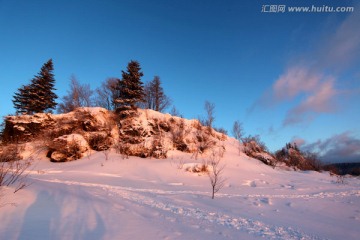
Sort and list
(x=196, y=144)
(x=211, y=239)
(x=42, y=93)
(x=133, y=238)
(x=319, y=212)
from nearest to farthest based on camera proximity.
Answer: (x=133, y=238), (x=211, y=239), (x=319, y=212), (x=196, y=144), (x=42, y=93)

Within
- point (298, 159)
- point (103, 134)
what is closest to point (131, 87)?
point (103, 134)

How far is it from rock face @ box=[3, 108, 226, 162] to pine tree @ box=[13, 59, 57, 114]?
4.66 m

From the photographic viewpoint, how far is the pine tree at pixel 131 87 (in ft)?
72.9

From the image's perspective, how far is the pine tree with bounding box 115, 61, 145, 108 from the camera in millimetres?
22227

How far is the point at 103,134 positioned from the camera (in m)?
19.9

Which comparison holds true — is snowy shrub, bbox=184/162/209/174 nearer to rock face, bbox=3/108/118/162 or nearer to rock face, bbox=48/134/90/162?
rock face, bbox=3/108/118/162

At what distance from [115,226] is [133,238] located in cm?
68

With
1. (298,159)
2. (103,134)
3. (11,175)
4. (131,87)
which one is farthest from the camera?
(298,159)

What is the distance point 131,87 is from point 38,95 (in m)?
12.2

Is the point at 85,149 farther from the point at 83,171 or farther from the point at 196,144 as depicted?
the point at 196,144

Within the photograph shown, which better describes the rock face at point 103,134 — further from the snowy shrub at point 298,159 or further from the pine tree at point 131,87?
the snowy shrub at point 298,159

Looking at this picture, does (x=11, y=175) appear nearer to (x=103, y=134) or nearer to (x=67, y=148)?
(x=67, y=148)

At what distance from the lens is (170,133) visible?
Result: 73.2 ft

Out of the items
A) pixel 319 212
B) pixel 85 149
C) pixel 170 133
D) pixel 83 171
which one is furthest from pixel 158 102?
pixel 319 212
